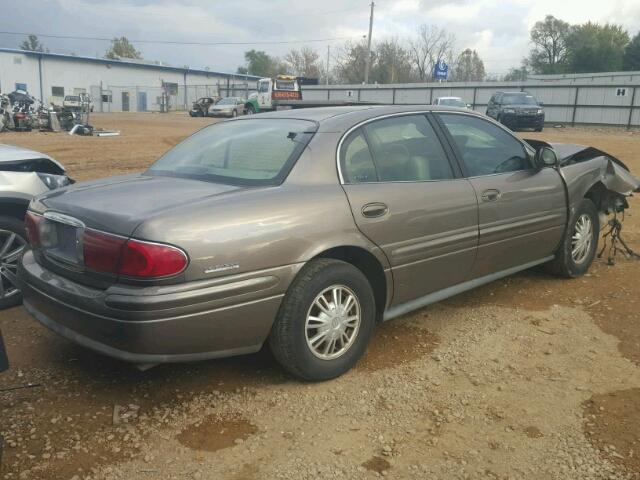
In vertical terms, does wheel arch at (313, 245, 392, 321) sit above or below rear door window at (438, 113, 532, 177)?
below

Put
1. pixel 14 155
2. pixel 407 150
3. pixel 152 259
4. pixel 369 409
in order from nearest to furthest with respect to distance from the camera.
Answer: pixel 152 259 → pixel 369 409 → pixel 407 150 → pixel 14 155

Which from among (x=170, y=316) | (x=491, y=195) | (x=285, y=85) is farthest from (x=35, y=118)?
(x=170, y=316)

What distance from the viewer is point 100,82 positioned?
60500 mm

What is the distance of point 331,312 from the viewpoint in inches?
131

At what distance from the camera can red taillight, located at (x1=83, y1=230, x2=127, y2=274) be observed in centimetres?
282

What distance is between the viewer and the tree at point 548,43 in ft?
225

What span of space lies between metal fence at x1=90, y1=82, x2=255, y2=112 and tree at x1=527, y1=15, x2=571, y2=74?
3352 centimetres

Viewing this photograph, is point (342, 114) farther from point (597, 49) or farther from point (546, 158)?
point (597, 49)

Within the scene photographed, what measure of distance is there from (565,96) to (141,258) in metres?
34.9

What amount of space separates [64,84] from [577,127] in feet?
156

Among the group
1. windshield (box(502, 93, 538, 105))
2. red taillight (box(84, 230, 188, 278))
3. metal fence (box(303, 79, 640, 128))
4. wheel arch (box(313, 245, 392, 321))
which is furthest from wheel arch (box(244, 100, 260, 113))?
red taillight (box(84, 230, 188, 278))

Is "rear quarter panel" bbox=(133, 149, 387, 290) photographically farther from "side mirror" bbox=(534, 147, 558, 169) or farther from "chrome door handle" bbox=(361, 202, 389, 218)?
"side mirror" bbox=(534, 147, 558, 169)

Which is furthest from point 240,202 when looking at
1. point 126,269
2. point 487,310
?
point 487,310

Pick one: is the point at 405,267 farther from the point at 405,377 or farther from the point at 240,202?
the point at 240,202
